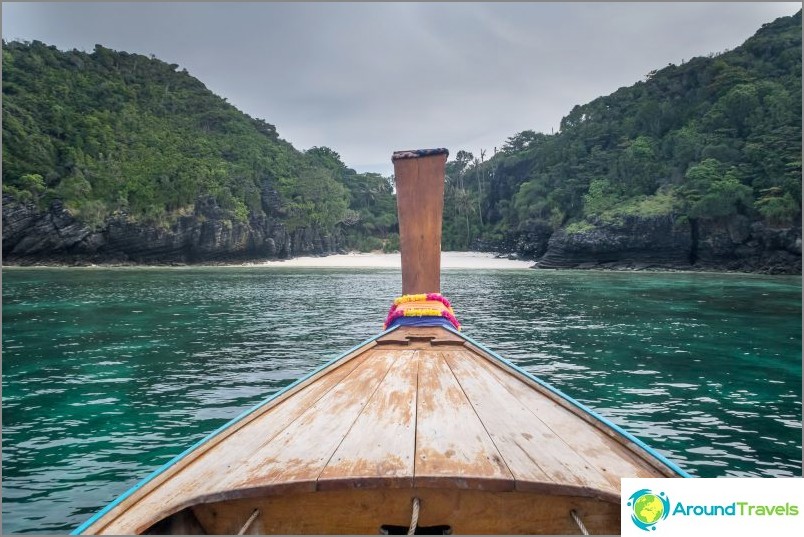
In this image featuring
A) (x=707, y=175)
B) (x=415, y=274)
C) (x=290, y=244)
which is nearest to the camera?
(x=415, y=274)

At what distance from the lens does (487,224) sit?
71.4 m

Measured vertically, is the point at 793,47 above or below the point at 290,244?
above

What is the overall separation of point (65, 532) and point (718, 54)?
73356 millimetres

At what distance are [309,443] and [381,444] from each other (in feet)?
1.13

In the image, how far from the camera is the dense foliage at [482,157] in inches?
1665

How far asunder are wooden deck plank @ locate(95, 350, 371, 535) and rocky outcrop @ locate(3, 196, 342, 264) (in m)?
49.2

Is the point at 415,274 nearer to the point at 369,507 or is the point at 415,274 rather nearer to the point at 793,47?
the point at 369,507

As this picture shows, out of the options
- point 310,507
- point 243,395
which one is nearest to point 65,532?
point 310,507

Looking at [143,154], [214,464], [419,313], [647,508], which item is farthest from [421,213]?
[143,154]

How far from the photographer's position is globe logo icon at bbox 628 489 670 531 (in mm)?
1681

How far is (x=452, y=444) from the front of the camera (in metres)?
2.05

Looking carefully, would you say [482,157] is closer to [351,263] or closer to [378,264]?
[378,264]

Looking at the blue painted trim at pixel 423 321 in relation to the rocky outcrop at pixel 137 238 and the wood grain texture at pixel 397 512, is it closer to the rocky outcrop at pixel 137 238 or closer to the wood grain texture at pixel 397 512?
the wood grain texture at pixel 397 512

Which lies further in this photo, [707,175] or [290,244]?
[290,244]
